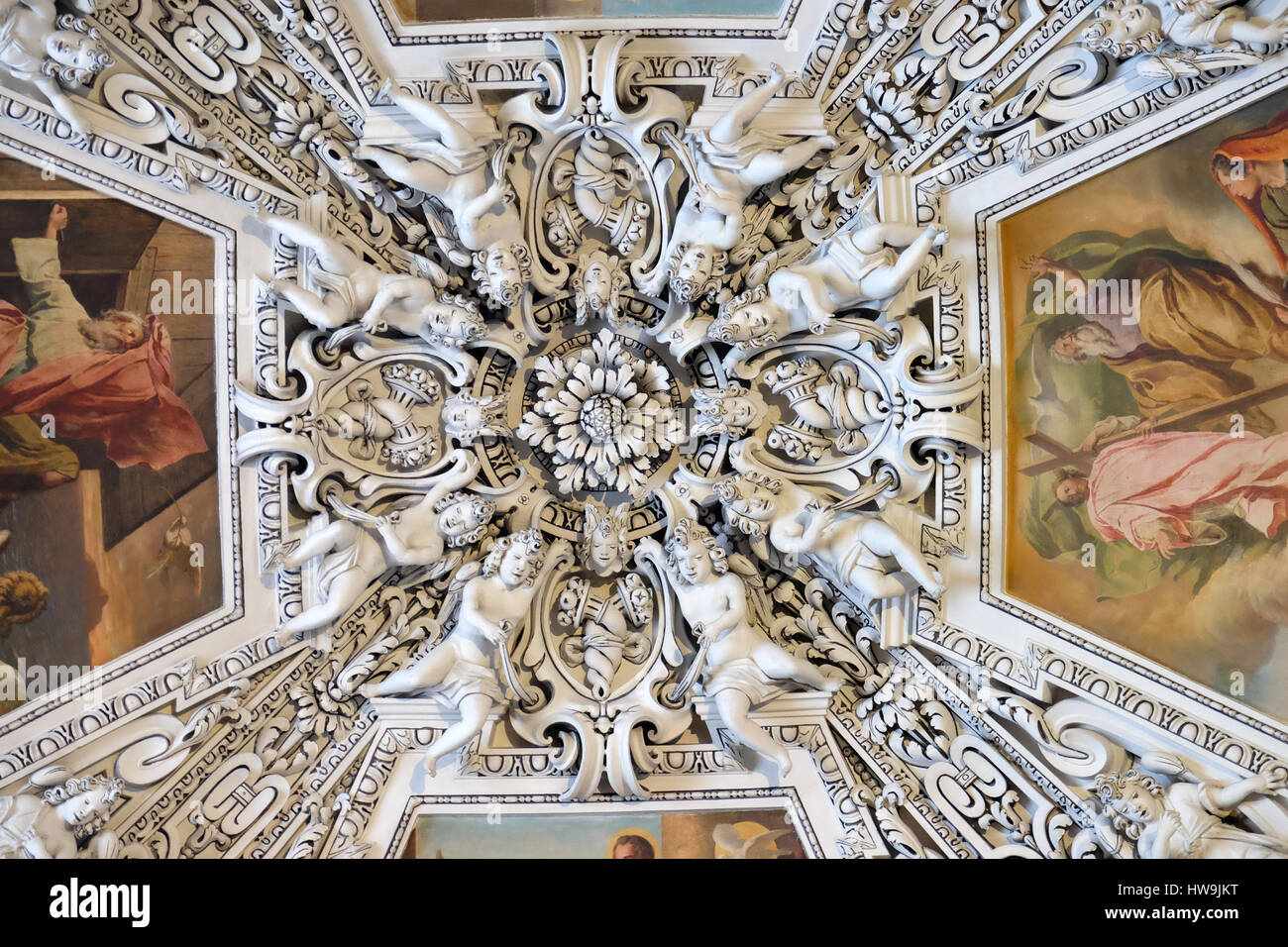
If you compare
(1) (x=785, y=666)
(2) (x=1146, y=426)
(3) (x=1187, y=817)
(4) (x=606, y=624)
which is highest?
(2) (x=1146, y=426)

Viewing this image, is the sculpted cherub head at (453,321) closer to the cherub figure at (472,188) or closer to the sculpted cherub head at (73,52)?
the cherub figure at (472,188)

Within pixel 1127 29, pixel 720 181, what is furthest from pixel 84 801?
pixel 1127 29

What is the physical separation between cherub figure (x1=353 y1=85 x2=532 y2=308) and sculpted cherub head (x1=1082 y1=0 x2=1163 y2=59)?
3.83 m

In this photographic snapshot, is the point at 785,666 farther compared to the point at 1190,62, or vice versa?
the point at 785,666

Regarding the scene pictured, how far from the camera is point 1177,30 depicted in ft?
19.3

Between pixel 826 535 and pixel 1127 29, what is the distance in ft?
11.9

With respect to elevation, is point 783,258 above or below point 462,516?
above

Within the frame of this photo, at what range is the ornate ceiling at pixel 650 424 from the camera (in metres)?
6.04

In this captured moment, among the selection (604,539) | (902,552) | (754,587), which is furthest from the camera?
(754,587)

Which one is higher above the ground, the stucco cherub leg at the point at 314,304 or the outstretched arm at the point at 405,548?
the stucco cherub leg at the point at 314,304

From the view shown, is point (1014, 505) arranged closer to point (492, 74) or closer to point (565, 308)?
point (565, 308)

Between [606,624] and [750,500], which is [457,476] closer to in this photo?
[606,624]

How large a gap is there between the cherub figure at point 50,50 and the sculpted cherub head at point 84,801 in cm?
395

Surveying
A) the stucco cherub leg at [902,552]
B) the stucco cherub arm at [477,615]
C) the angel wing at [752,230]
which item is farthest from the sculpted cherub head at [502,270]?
the stucco cherub leg at [902,552]
